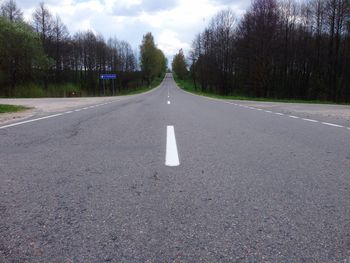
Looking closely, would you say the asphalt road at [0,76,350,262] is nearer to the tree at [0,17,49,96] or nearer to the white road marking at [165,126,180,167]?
the white road marking at [165,126,180,167]

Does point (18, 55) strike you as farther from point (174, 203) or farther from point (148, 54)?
point (148, 54)

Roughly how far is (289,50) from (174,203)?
43.3 meters

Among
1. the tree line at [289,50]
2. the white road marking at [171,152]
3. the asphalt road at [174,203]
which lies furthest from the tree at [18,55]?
the asphalt road at [174,203]

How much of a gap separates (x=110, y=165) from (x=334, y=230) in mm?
2787

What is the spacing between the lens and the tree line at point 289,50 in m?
33.2

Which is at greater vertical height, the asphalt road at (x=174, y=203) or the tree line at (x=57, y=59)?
the tree line at (x=57, y=59)

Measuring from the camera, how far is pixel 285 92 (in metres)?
44.7

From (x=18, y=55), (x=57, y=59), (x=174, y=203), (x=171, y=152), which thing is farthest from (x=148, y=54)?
(x=174, y=203)

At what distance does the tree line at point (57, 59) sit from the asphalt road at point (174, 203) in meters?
22.9

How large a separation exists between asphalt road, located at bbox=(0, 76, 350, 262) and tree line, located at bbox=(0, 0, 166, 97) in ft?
75.0

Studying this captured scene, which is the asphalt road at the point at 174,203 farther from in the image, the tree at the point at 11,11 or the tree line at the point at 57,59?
the tree at the point at 11,11

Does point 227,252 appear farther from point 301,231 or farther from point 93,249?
point 93,249

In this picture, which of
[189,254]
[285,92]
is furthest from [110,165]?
[285,92]

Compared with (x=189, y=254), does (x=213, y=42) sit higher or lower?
higher
